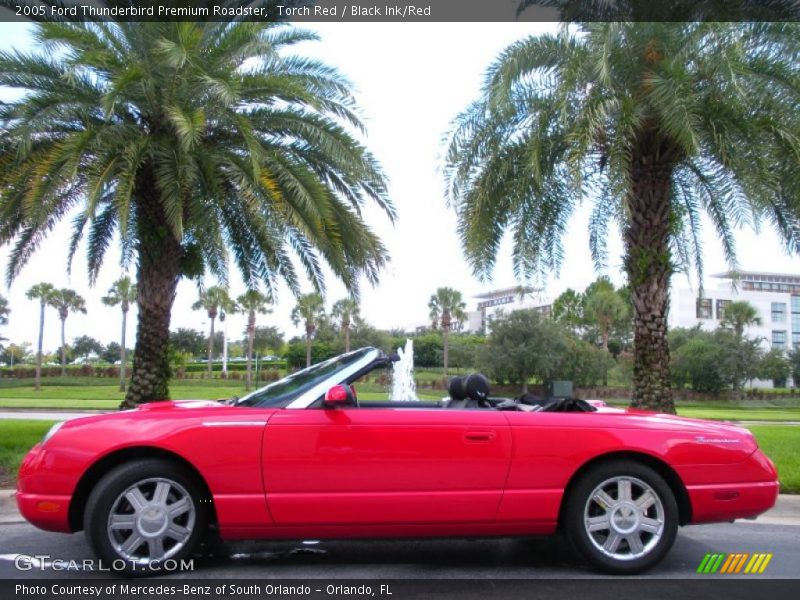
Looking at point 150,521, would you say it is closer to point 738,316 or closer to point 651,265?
point 651,265

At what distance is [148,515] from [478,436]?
83.4 inches

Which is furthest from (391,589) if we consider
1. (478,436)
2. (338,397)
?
(338,397)

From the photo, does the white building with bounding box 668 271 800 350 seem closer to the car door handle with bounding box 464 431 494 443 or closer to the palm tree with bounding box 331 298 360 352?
the palm tree with bounding box 331 298 360 352

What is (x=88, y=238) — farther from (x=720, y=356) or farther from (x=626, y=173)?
(x=720, y=356)

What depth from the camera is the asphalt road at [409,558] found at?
464 cm

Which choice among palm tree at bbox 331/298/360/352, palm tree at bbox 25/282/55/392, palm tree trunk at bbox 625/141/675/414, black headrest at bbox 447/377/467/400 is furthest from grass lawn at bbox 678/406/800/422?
palm tree at bbox 25/282/55/392

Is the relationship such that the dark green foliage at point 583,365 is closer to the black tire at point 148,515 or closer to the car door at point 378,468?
the car door at point 378,468

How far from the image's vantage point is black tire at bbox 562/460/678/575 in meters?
4.59

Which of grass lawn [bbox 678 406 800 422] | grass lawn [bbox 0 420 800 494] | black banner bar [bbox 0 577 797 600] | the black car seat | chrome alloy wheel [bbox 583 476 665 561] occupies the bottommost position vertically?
grass lawn [bbox 678 406 800 422]

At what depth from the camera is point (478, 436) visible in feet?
15.0

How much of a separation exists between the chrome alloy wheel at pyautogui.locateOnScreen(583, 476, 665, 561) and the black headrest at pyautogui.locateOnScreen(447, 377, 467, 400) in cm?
134

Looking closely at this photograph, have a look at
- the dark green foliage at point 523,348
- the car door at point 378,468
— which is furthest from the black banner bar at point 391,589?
the dark green foliage at point 523,348

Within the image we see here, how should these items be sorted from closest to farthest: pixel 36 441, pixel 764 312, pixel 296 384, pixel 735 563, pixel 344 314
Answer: pixel 296 384, pixel 735 563, pixel 36 441, pixel 344 314, pixel 764 312

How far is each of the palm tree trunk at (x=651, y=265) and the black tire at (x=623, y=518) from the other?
6.43 meters
